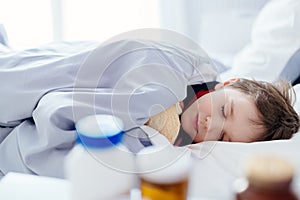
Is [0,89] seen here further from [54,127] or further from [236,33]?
[236,33]

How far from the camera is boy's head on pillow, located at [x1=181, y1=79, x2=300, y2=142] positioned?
969 millimetres

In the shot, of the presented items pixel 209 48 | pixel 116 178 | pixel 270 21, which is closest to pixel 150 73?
pixel 116 178

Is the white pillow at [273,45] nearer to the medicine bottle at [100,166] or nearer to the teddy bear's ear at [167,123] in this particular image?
the teddy bear's ear at [167,123]

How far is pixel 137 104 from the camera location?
2.86ft

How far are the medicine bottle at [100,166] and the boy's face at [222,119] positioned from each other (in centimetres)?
40

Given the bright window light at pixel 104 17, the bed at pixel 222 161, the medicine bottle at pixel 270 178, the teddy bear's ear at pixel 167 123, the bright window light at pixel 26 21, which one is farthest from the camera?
the bright window light at pixel 104 17

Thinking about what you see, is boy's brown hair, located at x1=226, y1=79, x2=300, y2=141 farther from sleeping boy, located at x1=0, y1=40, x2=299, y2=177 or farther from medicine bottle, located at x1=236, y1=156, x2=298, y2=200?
medicine bottle, located at x1=236, y1=156, x2=298, y2=200

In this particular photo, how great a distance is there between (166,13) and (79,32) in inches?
18.8

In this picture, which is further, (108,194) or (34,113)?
(34,113)

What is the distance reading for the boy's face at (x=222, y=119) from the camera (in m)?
0.96

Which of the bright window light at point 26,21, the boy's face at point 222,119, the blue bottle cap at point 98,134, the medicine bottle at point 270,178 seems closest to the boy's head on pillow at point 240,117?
the boy's face at point 222,119

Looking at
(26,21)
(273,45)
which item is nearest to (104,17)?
(26,21)

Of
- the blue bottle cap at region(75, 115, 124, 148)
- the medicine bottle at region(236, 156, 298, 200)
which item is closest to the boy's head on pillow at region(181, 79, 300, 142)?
the blue bottle cap at region(75, 115, 124, 148)

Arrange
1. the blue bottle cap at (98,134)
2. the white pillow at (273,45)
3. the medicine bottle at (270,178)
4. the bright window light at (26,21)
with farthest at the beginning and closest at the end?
the bright window light at (26,21) < the white pillow at (273,45) < the blue bottle cap at (98,134) < the medicine bottle at (270,178)
